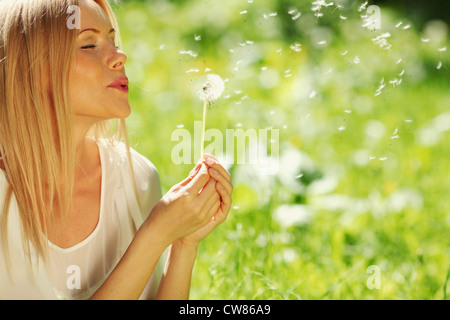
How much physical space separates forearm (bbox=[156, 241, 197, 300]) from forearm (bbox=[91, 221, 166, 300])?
0.11 meters

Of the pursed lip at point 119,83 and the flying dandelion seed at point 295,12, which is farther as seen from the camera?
the flying dandelion seed at point 295,12

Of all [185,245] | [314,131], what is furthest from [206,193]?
[314,131]

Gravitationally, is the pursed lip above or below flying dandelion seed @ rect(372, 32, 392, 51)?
below

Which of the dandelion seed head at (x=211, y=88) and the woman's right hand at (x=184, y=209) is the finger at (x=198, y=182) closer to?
the woman's right hand at (x=184, y=209)

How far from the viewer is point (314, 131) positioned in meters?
2.11

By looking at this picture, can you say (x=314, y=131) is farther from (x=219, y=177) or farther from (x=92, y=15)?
(x=92, y=15)

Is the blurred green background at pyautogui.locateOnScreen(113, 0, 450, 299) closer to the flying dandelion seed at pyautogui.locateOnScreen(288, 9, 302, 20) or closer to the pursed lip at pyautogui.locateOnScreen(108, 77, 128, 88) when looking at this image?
the flying dandelion seed at pyautogui.locateOnScreen(288, 9, 302, 20)

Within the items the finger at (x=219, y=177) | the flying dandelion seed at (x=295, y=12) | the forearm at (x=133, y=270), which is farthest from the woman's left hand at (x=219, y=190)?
the flying dandelion seed at (x=295, y=12)

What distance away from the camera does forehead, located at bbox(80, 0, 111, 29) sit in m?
0.86

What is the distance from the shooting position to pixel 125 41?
2529mm

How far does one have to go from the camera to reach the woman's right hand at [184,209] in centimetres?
91

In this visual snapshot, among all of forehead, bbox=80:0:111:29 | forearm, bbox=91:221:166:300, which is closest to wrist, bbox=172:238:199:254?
forearm, bbox=91:221:166:300
